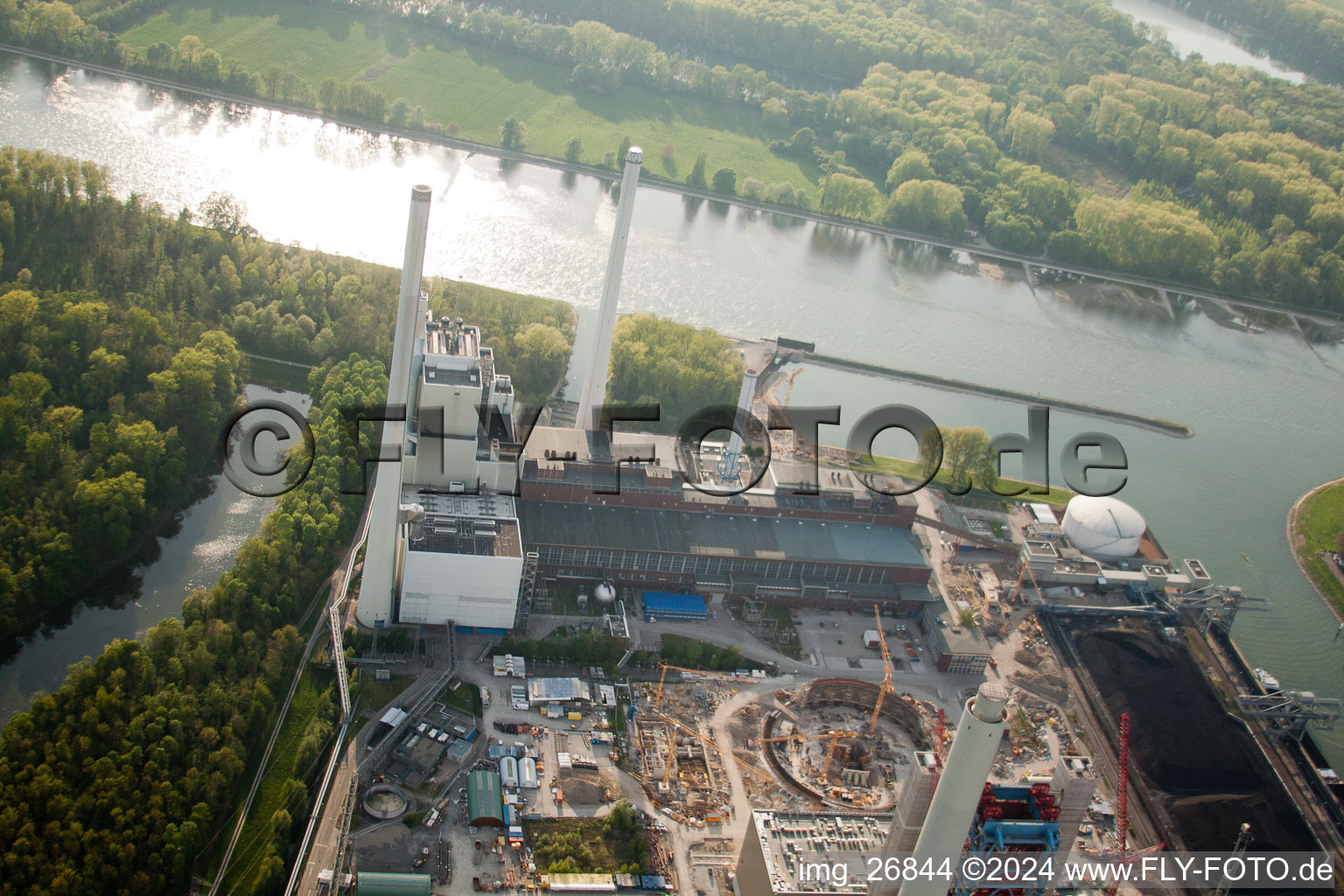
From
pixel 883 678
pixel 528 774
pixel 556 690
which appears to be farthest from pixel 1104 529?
pixel 528 774

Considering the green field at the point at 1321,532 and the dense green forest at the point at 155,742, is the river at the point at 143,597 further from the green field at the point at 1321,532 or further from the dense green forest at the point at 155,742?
the green field at the point at 1321,532

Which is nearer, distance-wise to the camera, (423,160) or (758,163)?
(423,160)

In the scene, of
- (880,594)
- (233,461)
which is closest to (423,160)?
(233,461)

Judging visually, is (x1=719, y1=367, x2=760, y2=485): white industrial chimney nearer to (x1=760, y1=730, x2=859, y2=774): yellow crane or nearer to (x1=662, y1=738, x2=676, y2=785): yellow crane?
(x1=760, y1=730, x2=859, y2=774): yellow crane

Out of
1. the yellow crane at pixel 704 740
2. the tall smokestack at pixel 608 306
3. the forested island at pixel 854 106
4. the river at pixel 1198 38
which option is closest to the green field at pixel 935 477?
the tall smokestack at pixel 608 306

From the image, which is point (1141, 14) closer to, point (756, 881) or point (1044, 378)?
point (1044, 378)

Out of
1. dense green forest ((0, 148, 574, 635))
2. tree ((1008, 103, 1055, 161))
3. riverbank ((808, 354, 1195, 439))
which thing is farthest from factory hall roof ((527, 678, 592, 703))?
tree ((1008, 103, 1055, 161))
